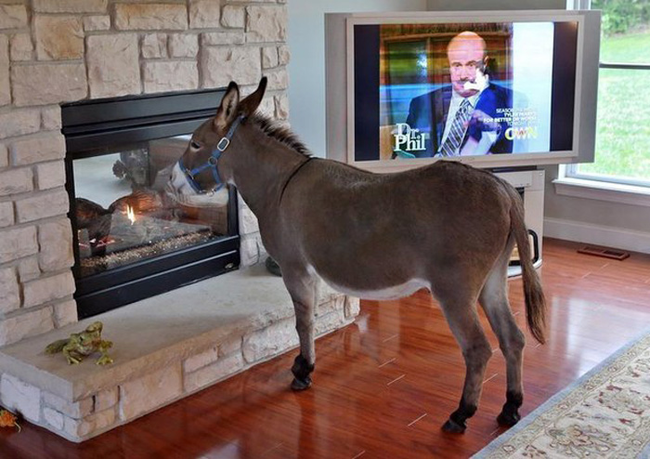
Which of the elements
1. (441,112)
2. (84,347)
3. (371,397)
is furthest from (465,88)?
(84,347)

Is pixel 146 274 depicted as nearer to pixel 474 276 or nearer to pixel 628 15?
pixel 474 276

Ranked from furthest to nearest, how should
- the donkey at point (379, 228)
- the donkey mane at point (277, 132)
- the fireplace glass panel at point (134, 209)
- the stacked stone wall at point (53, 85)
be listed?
1. the fireplace glass panel at point (134, 209)
2. the donkey mane at point (277, 132)
3. the stacked stone wall at point (53, 85)
4. the donkey at point (379, 228)

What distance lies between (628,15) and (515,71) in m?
0.99

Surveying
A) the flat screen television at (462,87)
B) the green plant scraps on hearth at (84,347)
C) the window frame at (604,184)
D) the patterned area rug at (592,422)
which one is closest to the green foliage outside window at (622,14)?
the window frame at (604,184)

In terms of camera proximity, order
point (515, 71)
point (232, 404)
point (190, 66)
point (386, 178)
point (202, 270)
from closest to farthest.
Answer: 1. point (386, 178)
2. point (232, 404)
3. point (190, 66)
4. point (202, 270)
5. point (515, 71)

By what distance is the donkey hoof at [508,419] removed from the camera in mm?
3100

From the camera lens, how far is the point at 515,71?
4.70m

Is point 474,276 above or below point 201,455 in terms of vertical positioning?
above

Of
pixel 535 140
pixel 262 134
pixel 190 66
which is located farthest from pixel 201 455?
pixel 535 140

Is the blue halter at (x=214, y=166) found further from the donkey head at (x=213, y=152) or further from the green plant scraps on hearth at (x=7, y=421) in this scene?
the green plant scraps on hearth at (x=7, y=421)

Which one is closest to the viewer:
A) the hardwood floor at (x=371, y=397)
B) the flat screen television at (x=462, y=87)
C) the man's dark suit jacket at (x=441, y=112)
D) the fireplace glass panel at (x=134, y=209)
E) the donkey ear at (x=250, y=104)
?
the hardwood floor at (x=371, y=397)

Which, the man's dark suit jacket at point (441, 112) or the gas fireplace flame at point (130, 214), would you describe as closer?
the gas fireplace flame at point (130, 214)

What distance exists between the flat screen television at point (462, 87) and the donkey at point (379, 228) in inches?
43.1

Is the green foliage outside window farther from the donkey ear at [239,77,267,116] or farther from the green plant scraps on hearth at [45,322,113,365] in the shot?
the green plant scraps on hearth at [45,322,113,365]
